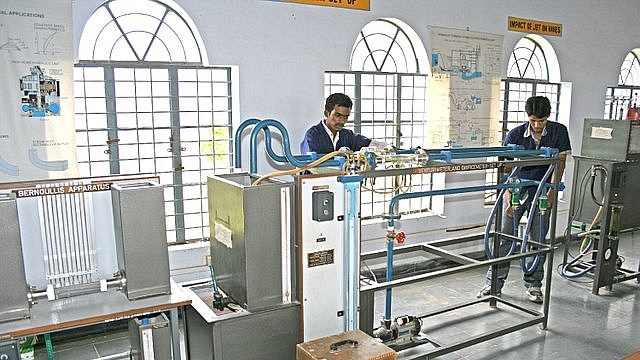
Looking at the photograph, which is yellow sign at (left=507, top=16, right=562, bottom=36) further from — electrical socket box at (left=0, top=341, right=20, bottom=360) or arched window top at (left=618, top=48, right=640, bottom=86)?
electrical socket box at (left=0, top=341, right=20, bottom=360)

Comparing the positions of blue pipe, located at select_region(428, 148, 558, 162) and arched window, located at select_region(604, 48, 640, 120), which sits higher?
arched window, located at select_region(604, 48, 640, 120)

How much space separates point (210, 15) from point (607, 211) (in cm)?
375

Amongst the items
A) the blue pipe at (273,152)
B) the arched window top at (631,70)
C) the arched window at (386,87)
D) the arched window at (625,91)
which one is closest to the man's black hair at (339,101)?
the blue pipe at (273,152)

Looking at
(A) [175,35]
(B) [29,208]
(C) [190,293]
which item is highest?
(A) [175,35]

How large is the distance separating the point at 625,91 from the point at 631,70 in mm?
331

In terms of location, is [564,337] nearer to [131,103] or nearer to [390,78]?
[390,78]

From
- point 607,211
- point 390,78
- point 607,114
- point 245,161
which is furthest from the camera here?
point 607,114

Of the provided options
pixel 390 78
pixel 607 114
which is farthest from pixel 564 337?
pixel 607 114

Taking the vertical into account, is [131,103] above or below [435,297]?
above

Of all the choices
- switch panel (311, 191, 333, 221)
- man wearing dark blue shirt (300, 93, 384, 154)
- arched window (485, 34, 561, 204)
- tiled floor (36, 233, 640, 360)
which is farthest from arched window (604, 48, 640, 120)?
switch panel (311, 191, 333, 221)

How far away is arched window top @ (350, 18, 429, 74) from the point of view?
4934mm

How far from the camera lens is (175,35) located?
13.2 feet

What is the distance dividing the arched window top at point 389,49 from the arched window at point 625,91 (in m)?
3.31

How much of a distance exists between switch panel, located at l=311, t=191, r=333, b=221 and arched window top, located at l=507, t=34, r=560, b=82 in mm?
4200
